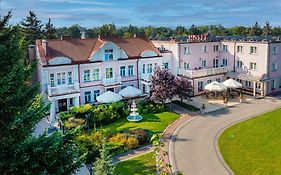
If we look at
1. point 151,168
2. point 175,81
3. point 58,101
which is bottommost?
point 151,168

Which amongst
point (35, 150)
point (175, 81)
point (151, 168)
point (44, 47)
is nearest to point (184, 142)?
point (151, 168)

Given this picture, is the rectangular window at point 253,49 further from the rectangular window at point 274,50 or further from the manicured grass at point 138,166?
the manicured grass at point 138,166

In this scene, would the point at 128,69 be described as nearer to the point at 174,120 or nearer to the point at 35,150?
the point at 174,120

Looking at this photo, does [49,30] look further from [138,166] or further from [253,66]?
[138,166]

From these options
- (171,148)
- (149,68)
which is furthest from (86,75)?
(171,148)

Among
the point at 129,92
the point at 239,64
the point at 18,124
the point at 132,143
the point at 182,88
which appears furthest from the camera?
the point at 239,64

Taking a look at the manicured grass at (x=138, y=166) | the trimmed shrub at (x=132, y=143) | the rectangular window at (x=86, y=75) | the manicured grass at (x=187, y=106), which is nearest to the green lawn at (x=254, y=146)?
the manicured grass at (x=138, y=166)

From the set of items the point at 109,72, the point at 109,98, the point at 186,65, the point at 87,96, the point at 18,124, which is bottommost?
the point at 87,96
